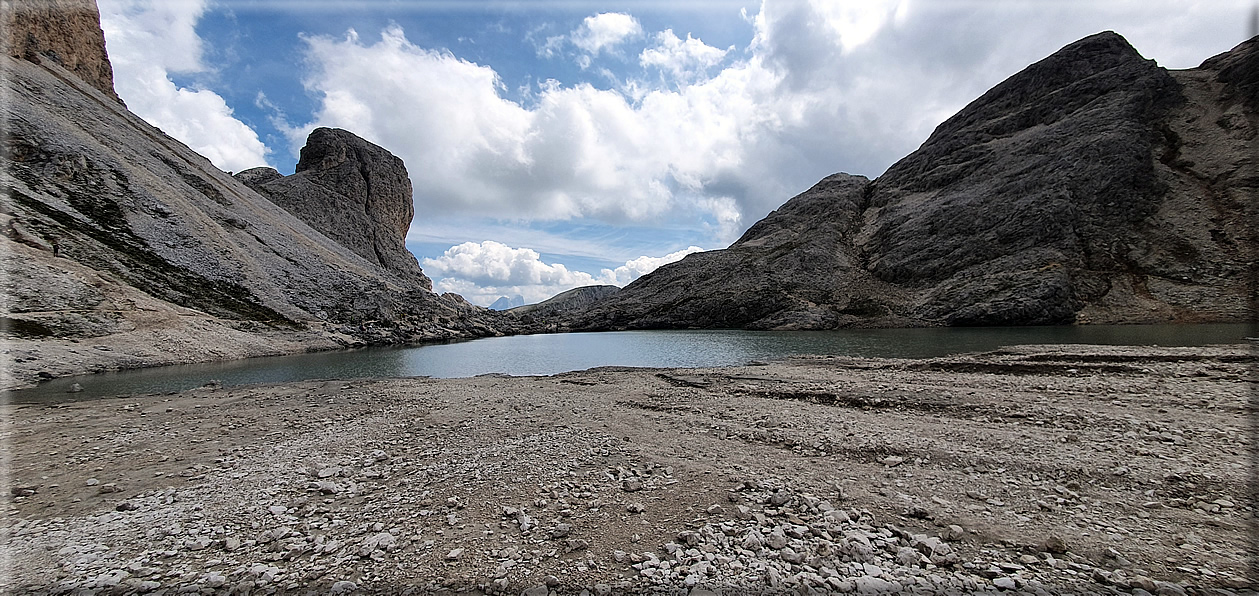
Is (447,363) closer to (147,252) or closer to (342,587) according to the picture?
(147,252)

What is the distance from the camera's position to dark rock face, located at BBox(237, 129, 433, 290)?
119812mm

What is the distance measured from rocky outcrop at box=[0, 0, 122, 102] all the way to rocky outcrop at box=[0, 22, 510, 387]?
132 inches

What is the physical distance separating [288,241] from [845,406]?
85.7 m

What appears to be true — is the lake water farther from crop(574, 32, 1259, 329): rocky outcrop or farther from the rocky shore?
crop(574, 32, 1259, 329): rocky outcrop

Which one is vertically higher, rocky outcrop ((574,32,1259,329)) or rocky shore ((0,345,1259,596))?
rocky outcrop ((574,32,1259,329))

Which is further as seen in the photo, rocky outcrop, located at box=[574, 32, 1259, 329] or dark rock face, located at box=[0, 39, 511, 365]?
rocky outcrop, located at box=[574, 32, 1259, 329]

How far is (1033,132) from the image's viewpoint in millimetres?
99438

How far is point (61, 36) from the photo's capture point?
7575 cm

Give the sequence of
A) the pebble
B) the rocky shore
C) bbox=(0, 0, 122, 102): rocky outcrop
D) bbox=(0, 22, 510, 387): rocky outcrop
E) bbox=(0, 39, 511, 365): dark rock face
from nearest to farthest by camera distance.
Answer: the pebble, the rocky shore, bbox=(0, 22, 510, 387): rocky outcrop, bbox=(0, 39, 511, 365): dark rock face, bbox=(0, 0, 122, 102): rocky outcrop

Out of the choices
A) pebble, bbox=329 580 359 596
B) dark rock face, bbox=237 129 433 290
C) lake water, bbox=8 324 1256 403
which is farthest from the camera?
dark rock face, bbox=237 129 433 290

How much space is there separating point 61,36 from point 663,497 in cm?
12518

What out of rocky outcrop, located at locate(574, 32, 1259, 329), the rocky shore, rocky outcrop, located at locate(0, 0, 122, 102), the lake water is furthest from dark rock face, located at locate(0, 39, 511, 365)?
rocky outcrop, located at locate(574, 32, 1259, 329)

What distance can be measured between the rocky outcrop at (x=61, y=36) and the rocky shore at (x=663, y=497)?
9260cm

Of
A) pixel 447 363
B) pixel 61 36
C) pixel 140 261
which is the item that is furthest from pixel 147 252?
pixel 61 36
